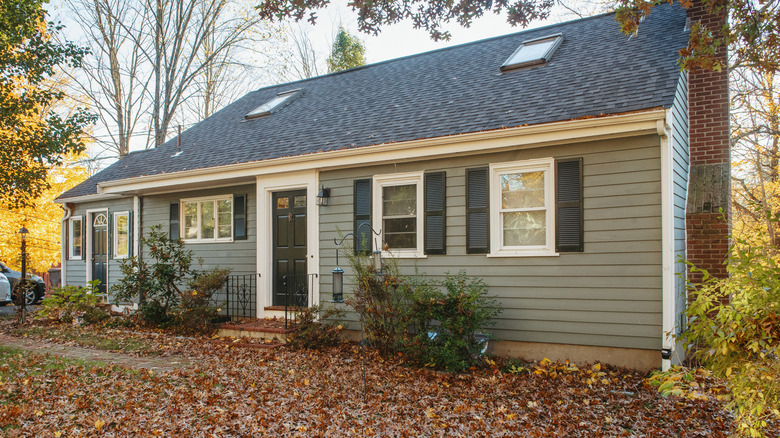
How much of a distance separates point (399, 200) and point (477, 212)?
1.30 m

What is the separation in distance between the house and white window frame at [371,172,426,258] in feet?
0.08

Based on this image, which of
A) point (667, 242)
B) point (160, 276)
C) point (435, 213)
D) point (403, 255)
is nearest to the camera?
point (667, 242)

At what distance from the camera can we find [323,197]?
868 centimetres

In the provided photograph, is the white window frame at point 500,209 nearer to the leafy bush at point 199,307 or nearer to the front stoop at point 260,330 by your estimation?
the front stoop at point 260,330

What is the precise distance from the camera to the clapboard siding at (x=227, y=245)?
400 inches

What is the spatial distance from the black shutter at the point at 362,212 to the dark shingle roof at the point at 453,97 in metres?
0.65

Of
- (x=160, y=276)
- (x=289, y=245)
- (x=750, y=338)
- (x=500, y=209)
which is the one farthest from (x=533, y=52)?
(x=160, y=276)

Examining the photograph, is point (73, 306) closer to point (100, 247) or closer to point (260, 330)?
point (100, 247)

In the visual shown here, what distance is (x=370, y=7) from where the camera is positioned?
5770 millimetres

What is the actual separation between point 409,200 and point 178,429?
15.1ft

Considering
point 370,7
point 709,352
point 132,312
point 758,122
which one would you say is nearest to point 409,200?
point 370,7

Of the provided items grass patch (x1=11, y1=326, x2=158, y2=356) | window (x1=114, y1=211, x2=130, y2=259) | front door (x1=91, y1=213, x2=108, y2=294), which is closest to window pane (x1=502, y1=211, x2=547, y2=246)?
grass patch (x1=11, y1=326, x2=158, y2=356)

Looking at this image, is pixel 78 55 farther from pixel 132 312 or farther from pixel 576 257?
pixel 576 257

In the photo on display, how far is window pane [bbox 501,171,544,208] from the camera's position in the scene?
7.04m
